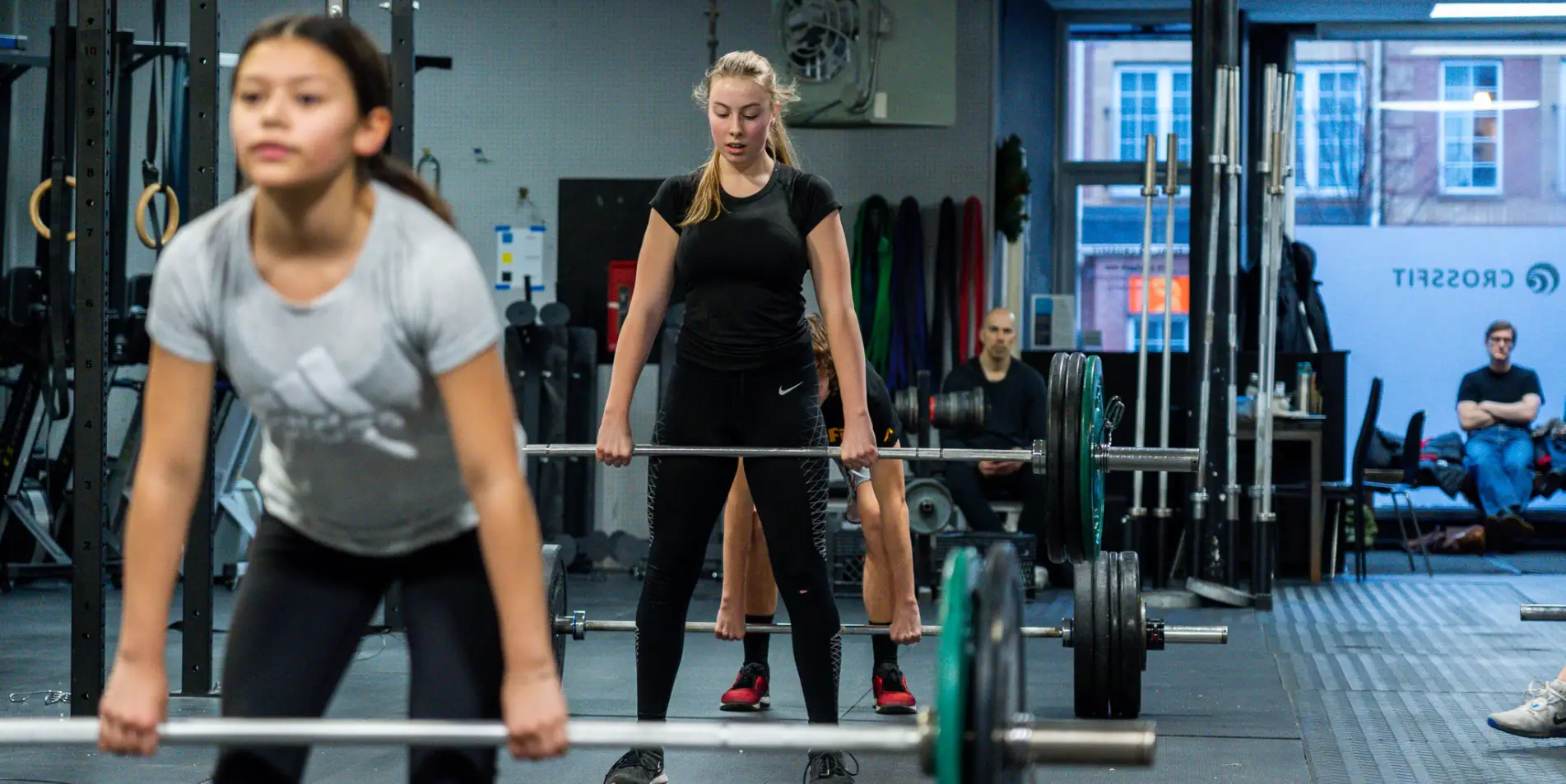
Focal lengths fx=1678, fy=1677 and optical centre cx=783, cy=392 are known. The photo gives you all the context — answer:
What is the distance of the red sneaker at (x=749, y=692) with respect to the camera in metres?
4.01

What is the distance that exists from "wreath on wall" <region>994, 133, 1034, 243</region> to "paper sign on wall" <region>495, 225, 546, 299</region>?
2192mm

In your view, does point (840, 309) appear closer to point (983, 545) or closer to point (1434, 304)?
point (983, 545)

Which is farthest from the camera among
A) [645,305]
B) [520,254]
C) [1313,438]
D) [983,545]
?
[520,254]

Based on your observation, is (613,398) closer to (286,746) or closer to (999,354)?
(286,746)

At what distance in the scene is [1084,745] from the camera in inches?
67.1

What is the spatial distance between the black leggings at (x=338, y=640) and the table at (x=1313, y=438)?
6.23m

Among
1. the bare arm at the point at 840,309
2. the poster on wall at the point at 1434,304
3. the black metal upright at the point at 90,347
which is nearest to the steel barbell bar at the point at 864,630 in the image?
the bare arm at the point at 840,309

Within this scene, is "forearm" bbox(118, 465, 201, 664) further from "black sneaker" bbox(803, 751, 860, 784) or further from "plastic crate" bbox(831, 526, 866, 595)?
"plastic crate" bbox(831, 526, 866, 595)

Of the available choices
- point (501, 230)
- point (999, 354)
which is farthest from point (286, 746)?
point (501, 230)

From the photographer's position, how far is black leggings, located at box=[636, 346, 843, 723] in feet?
9.80

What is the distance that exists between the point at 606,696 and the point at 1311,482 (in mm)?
4392

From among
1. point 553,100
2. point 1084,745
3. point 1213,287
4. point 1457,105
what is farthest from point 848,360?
point 1457,105

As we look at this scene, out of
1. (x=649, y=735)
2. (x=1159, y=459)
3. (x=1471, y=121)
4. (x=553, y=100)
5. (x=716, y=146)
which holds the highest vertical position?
(x=1471, y=121)

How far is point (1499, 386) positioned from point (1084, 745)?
7592 mm
